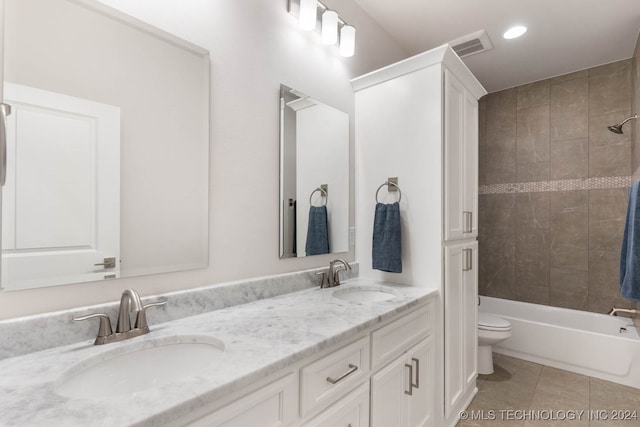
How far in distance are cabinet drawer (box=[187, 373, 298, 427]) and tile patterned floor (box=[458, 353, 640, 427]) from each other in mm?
1559

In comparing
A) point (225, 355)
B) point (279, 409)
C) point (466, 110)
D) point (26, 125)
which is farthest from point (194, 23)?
point (466, 110)

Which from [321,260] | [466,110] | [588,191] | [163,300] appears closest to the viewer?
[163,300]

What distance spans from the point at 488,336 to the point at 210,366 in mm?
2328

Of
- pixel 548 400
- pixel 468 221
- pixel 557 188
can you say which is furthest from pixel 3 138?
pixel 557 188

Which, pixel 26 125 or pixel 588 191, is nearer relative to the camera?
pixel 26 125

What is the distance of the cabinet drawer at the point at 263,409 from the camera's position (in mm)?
721

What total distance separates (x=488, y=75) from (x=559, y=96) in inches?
28.0

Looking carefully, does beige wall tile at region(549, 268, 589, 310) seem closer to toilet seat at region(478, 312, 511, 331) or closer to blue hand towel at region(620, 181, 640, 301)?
toilet seat at region(478, 312, 511, 331)

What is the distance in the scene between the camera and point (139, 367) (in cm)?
92

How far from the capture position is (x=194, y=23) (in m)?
1.28

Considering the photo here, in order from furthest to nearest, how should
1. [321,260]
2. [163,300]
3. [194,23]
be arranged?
1. [321,260]
2. [194,23]
3. [163,300]

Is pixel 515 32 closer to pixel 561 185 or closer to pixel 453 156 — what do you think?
pixel 453 156

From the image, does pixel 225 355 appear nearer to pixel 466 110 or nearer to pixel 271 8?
pixel 271 8

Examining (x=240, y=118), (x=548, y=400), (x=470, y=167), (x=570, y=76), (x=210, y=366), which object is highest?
(x=570, y=76)
